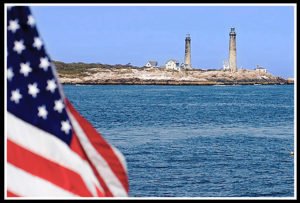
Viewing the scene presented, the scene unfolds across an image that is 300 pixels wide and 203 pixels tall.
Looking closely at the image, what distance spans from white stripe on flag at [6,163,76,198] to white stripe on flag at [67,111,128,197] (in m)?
0.47

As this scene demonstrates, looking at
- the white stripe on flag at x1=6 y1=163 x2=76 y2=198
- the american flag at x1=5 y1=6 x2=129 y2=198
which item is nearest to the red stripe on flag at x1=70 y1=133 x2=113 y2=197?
the american flag at x1=5 y1=6 x2=129 y2=198

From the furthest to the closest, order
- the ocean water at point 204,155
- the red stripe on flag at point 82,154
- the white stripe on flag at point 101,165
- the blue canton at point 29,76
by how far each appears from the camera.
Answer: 1. the ocean water at point 204,155
2. the white stripe on flag at point 101,165
3. the red stripe on flag at point 82,154
4. the blue canton at point 29,76

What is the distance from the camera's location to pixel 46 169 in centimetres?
446

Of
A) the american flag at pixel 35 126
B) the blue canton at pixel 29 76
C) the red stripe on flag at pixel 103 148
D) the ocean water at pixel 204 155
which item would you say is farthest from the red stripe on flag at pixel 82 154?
the ocean water at pixel 204 155

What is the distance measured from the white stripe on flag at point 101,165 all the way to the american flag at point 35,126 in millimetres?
96

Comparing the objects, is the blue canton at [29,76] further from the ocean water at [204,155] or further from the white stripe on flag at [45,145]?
the ocean water at [204,155]

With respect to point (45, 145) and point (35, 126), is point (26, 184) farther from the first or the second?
point (35, 126)

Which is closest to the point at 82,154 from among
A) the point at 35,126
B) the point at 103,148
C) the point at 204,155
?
the point at 103,148

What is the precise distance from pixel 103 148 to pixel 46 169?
2.06 feet

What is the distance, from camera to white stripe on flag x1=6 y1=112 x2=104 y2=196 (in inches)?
Result: 172

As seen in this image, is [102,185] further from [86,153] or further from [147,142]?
[147,142]

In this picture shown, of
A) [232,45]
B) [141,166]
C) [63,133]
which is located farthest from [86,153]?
[232,45]

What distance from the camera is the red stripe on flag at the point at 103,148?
4773 mm
